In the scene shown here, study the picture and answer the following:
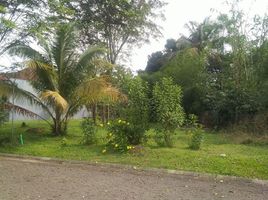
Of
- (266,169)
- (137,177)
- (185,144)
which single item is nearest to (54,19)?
(185,144)

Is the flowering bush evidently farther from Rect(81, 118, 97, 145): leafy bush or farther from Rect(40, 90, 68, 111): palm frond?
Rect(40, 90, 68, 111): palm frond

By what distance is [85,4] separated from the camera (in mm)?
19734

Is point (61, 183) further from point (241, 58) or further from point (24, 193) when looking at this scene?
point (241, 58)

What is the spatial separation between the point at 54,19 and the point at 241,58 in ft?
30.3

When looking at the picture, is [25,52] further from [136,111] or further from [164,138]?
[164,138]

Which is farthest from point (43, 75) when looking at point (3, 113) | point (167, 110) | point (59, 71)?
point (167, 110)

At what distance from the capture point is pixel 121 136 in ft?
34.8

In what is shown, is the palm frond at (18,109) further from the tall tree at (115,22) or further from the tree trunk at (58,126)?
the tall tree at (115,22)

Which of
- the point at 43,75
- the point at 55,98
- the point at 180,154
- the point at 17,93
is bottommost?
the point at 180,154

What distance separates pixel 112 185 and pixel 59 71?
25.0 ft

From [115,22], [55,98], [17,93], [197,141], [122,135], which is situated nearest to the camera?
[122,135]

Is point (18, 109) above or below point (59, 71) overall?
below

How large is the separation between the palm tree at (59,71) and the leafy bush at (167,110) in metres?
3.35

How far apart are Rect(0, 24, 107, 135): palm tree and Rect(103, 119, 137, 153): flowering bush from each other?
2998mm
